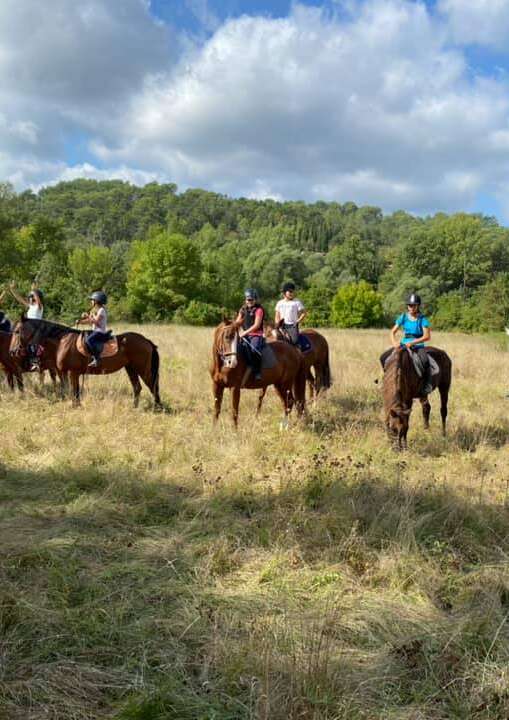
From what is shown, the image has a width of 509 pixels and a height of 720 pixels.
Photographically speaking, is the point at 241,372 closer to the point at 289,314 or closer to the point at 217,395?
the point at 217,395

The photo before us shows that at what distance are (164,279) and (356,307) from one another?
20924 millimetres

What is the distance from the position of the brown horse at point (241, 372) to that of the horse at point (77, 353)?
2.16 meters

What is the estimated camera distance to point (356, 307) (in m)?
52.1

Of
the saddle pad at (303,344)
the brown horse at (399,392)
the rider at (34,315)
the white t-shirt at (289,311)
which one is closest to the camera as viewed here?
the brown horse at (399,392)

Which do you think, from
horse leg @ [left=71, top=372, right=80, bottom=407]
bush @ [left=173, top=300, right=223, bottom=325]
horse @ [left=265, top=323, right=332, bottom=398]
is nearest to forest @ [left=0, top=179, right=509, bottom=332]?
bush @ [left=173, top=300, right=223, bottom=325]

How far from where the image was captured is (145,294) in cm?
4919

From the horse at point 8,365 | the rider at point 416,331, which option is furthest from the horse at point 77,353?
the rider at point 416,331

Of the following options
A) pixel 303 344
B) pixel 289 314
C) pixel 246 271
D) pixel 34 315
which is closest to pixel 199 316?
pixel 246 271

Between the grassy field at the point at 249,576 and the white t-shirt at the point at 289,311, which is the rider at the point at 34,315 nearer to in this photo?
the grassy field at the point at 249,576

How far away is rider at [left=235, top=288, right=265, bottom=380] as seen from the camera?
773 cm

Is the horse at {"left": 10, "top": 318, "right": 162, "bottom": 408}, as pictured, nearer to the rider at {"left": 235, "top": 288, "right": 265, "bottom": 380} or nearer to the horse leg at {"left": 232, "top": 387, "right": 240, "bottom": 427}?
the horse leg at {"left": 232, "top": 387, "right": 240, "bottom": 427}

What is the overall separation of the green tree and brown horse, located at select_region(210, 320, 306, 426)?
40087 mm

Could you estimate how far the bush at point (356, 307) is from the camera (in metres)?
51.4

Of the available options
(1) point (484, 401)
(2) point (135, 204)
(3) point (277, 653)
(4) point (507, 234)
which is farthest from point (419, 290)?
(2) point (135, 204)
